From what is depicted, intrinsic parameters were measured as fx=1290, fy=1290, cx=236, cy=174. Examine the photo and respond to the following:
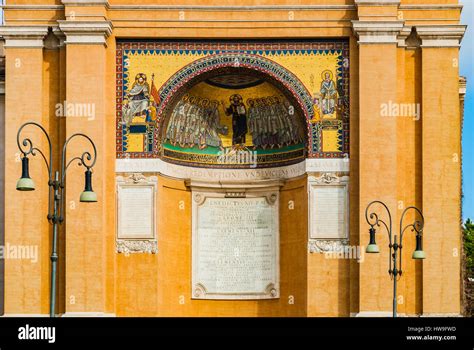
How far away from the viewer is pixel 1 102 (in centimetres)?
3950

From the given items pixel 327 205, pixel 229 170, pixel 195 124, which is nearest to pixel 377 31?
pixel 327 205

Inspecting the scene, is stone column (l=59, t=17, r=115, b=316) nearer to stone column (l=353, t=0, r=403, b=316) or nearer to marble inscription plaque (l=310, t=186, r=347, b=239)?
marble inscription plaque (l=310, t=186, r=347, b=239)

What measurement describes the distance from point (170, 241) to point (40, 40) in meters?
7.07

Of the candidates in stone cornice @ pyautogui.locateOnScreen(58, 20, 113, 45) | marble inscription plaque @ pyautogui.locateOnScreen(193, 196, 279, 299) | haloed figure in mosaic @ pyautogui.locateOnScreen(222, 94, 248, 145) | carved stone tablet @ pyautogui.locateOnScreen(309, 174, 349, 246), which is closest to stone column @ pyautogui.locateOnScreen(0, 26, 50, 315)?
stone cornice @ pyautogui.locateOnScreen(58, 20, 113, 45)

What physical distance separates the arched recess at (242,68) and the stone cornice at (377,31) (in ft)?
7.43


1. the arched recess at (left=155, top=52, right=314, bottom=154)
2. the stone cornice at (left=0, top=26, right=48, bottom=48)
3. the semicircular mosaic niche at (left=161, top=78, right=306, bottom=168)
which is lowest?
the semicircular mosaic niche at (left=161, top=78, right=306, bottom=168)

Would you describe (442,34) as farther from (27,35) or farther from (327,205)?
(27,35)

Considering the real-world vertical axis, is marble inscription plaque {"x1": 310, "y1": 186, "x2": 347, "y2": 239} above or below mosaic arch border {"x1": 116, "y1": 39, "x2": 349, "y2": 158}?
below

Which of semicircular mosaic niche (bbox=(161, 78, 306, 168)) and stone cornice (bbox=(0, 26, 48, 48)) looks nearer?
stone cornice (bbox=(0, 26, 48, 48))

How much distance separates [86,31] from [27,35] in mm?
1782

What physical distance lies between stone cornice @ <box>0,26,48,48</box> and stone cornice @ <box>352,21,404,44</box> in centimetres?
907

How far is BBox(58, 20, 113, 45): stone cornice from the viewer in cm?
3712
